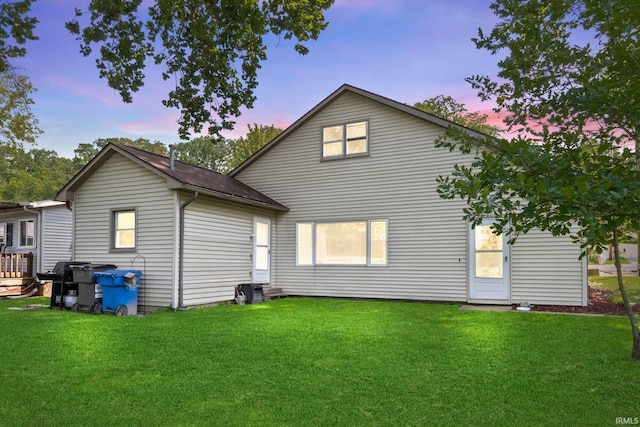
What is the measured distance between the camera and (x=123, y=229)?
1140cm

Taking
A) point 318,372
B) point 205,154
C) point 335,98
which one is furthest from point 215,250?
point 205,154

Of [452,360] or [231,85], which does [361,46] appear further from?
[452,360]

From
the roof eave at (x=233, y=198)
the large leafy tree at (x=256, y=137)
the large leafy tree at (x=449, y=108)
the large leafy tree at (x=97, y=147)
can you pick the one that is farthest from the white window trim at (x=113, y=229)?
the large leafy tree at (x=97, y=147)

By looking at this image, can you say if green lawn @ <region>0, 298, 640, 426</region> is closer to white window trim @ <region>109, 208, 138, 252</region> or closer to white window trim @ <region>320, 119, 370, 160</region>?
white window trim @ <region>109, 208, 138, 252</region>

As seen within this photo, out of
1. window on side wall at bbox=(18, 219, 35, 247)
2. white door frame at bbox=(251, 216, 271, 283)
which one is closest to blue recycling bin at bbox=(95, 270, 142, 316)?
white door frame at bbox=(251, 216, 271, 283)

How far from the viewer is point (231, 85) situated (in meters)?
6.61

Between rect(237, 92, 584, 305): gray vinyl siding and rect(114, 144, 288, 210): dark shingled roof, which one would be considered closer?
rect(114, 144, 288, 210): dark shingled roof

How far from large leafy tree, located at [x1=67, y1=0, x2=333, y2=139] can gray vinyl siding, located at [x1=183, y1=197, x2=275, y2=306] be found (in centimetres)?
460

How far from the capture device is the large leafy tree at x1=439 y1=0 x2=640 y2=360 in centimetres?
279

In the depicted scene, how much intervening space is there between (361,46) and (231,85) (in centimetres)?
694

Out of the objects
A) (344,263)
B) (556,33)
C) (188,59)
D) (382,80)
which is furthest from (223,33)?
(382,80)

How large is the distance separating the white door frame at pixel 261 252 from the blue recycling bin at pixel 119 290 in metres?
3.47

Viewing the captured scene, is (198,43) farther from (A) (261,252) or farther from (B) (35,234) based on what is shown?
(B) (35,234)

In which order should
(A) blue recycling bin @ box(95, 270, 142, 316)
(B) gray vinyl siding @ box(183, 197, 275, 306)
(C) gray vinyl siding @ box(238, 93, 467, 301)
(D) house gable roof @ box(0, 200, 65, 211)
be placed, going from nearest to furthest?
(A) blue recycling bin @ box(95, 270, 142, 316) → (B) gray vinyl siding @ box(183, 197, 275, 306) → (C) gray vinyl siding @ box(238, 93, 467, 301) → (D) house gable roof @ box(0, 200, 65, 211)
